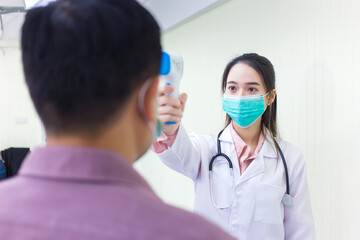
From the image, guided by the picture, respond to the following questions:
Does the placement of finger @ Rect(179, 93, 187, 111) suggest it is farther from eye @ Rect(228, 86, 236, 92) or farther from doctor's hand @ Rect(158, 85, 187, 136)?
eye @ Rect(228, 86, 236, 92)

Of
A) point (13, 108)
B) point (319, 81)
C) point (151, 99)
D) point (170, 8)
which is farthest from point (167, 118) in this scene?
point (13, 108)

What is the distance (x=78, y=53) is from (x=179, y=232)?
28 centimetres

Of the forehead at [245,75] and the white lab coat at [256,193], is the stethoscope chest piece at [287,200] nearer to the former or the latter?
the white lab coat at [256,193]

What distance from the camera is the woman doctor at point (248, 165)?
4.12 ft

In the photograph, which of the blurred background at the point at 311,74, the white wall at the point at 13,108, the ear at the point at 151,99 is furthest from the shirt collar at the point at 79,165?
the white wall at the point at 13,108

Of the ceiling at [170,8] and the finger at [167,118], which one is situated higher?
the ceiling at [170,8]

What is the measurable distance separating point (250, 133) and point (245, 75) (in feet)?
0.91

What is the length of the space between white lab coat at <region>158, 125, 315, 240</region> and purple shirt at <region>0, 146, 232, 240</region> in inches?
30.6

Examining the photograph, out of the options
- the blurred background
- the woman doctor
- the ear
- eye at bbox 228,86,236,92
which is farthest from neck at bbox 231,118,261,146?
the ear

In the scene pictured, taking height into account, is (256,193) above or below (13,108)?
below

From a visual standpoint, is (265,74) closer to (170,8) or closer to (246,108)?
(246,108)

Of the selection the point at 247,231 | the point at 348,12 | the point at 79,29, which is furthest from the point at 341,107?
the point at 79,29

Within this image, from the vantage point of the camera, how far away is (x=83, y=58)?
44 centimetres

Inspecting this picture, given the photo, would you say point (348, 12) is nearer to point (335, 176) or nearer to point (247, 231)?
point (335, 176)
